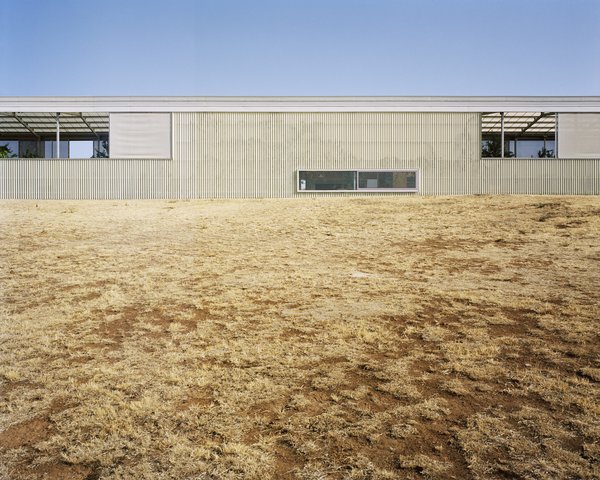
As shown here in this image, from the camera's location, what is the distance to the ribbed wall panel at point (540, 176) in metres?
21.9

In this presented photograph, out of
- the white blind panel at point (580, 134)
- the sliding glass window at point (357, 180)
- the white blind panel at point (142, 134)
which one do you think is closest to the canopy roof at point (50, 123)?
the white blind panel at point (142, 134)

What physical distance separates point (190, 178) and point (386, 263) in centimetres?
A: 1445

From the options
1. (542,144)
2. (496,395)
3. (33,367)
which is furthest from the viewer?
(542,144)

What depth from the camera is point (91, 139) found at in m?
26.4

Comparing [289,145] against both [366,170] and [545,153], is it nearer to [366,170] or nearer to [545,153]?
[366,170]

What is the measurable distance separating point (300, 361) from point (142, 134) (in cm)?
1946

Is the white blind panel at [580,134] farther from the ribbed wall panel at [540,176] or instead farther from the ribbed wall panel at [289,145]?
the ribbed wall panel at [289,145]

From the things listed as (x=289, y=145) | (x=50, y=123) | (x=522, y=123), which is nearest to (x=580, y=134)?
(x=522, y=123)

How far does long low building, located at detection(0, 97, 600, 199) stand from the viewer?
844 inches

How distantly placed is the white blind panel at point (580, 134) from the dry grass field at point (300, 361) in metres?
13.3

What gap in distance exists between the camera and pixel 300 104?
70.2 feet

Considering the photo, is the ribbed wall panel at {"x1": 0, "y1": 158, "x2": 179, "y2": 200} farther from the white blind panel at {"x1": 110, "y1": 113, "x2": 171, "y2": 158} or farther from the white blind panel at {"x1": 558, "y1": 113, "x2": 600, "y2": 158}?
the white blind panel at {"x1": 558, "y1": 113, "x2": 600, "y2": 158}

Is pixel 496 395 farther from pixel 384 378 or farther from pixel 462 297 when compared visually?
pixel 462 297

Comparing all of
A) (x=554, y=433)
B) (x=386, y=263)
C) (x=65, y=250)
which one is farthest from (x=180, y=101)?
(x=554, y=433)
